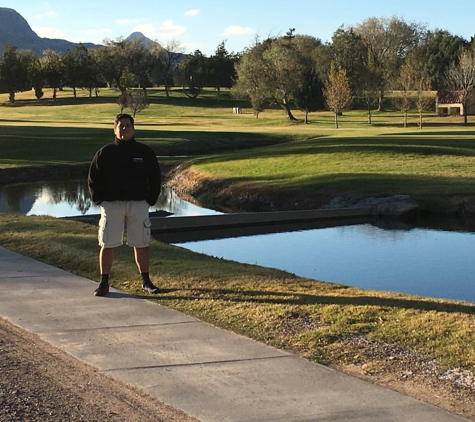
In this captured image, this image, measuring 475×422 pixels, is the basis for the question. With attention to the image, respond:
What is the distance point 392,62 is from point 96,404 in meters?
101

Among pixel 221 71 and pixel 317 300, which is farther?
pixel 221 71

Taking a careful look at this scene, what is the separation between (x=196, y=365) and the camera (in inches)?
245

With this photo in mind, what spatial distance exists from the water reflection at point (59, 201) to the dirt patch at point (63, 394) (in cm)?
1744

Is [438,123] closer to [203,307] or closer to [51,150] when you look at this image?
[51,150]

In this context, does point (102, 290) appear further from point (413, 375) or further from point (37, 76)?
point (37, 76)

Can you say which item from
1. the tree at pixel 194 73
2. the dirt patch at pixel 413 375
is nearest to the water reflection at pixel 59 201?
the dirt patch at pixel 413 375

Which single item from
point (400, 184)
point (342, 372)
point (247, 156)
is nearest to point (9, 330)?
point (342, 372)

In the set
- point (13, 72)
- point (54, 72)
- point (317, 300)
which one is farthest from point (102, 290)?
point (13, 72)

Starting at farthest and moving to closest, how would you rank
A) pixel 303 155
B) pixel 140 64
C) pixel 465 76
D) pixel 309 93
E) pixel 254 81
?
pixel 140 64
pixel 254 81
pixel 465 76
pixel 309 93
pixel 303 155

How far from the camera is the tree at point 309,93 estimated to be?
7644cm

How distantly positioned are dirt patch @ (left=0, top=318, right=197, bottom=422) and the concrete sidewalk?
13cm

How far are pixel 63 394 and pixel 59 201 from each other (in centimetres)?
2293

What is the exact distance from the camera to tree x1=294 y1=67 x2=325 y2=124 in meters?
76.4

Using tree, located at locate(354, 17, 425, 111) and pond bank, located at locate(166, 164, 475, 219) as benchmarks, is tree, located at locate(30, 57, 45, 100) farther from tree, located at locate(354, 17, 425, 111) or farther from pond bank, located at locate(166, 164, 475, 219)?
pond bank, located at locate(166, 164, 475, 219)
